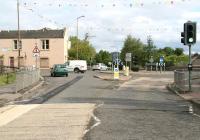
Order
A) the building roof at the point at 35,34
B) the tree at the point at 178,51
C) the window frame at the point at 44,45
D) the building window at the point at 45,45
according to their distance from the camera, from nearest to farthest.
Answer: the window frame at the point at 44,45 → the building window at the point at 45,45 → the building roof at the point at 35,34 → the tree at the point at 178,51

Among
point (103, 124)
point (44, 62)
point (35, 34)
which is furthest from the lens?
point (35, 34)

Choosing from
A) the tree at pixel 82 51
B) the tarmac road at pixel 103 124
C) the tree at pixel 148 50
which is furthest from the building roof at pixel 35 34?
the tarmac road at pixel 103 124

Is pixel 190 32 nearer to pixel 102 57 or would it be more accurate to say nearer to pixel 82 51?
pixel 82 51

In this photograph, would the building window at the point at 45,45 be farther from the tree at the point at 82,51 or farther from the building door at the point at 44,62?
the tree at the point at 82,51

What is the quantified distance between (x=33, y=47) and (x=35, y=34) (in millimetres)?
2900

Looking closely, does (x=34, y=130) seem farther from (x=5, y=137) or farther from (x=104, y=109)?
(x=104, y=109)

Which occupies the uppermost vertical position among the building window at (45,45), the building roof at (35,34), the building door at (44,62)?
the building roof at (35,34)

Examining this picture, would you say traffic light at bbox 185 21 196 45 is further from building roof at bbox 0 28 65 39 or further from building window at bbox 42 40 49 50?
building window at bbox 42 40 49 50

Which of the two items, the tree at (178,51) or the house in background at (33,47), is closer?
the house in background at (33,47)

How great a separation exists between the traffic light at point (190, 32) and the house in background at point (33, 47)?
61434 millimetres

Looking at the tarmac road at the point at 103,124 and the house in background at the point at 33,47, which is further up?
the house in background at the point at 33,47

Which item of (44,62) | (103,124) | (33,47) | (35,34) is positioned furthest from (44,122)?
(35,34)

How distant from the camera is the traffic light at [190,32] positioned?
30.2 m

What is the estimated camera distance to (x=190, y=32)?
30297mm
